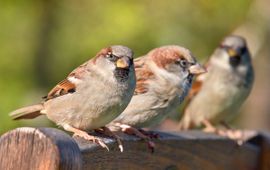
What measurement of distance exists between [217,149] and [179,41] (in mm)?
3384

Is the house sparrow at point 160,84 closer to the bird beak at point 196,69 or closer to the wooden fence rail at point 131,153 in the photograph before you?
the bird beak at point 196,69

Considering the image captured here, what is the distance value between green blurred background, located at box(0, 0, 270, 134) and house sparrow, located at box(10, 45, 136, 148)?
318 centimetres

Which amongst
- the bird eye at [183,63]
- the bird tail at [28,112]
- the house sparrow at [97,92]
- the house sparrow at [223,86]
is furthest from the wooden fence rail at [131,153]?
the house sparrow at [223,86]

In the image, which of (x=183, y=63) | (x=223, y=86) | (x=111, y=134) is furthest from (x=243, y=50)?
(x=111, y=134)

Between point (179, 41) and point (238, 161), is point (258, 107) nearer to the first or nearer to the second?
point (179, 41)

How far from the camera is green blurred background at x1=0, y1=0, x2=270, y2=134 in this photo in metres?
6.48

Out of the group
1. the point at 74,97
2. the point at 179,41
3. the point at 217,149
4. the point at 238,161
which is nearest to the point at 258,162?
the point at 238,161

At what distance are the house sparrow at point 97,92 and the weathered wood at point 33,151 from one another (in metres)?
1.05

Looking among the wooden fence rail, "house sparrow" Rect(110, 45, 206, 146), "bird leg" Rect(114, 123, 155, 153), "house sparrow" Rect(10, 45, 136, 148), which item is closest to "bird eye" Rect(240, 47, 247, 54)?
the wooden fence rail

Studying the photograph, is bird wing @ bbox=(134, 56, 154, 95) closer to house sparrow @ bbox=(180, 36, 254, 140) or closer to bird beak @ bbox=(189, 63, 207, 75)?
bird beak @ bbox=(189, 63, 207, 75)

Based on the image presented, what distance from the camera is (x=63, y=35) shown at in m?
6.83

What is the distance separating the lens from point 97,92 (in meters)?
3.05

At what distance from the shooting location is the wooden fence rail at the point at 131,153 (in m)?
1.82

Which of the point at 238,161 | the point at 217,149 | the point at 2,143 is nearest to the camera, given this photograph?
the point at 2,143
